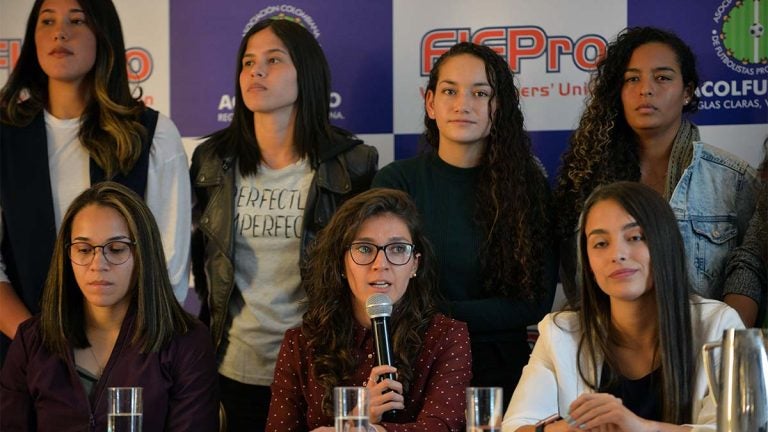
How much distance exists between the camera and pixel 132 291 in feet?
10.1

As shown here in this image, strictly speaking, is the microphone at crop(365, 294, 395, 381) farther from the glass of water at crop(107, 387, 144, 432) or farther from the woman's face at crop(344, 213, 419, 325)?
the glass of water at crop(107, 387, 144, 432)

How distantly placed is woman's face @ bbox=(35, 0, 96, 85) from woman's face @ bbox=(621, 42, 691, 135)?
1702 mm

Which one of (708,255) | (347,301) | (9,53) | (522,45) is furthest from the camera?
(9,53)

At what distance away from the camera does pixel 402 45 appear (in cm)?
393

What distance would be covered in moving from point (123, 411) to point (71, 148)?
4.77 ft

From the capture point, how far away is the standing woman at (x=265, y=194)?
11.5ft

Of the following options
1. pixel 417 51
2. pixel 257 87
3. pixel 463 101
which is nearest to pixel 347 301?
pixel 463 101

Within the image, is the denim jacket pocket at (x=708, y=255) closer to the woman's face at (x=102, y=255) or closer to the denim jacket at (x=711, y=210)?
the denim jacket at (x=711, y=210)

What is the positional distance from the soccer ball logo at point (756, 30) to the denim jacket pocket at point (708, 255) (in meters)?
0.72

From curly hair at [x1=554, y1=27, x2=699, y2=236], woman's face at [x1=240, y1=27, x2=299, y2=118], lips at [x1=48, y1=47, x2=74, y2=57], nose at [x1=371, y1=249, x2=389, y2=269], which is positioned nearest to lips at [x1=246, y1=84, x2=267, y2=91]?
woman's face at [x1=240, y1=27, x2=299, y2=118]

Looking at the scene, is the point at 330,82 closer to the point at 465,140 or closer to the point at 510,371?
the point at 465,140

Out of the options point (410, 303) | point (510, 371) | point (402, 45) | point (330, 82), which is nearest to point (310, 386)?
point (410, 303)

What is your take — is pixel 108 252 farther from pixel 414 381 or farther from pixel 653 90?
pixel 653 90

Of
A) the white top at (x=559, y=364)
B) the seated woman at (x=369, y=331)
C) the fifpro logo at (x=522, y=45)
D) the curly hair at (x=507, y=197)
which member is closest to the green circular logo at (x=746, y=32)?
the fifpro logo at (x=522, y=45)
